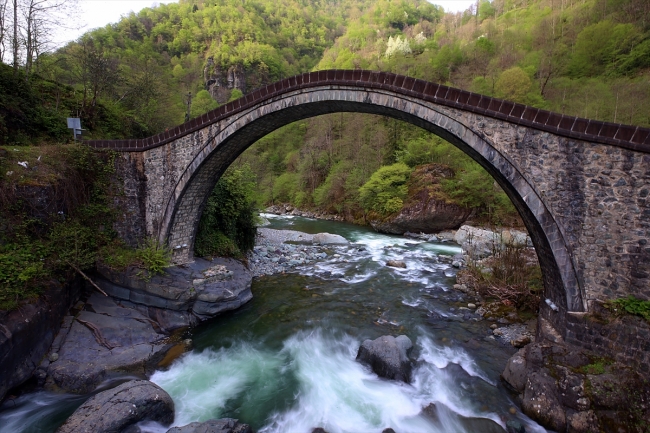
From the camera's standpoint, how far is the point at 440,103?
6.45 meters

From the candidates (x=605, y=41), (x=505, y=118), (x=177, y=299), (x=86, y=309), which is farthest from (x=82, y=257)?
(x=605, y=41)

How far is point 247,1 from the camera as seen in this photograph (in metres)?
80.9

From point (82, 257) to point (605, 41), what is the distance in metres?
40.9

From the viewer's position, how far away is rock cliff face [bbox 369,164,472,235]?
66.0ft

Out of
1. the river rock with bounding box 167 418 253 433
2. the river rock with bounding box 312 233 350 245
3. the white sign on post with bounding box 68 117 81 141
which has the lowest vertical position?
the river rock with bounding box 167 418 253 433

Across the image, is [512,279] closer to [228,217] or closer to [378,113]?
[378,113]

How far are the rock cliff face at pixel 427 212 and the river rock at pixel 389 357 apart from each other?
1438 centimetres

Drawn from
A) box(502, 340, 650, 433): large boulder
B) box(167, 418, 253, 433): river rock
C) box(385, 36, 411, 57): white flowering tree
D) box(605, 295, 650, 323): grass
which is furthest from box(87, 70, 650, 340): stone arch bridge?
box(385, 36, 411, 57): white flowering tree

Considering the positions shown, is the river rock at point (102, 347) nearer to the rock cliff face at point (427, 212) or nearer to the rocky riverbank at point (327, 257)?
the rocky riverbank at point (327, 257)

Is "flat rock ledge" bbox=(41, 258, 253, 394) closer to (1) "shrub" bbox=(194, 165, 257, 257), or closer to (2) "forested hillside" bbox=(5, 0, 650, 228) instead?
(1) "shrub" bbox=(194, 165, 257, 257)

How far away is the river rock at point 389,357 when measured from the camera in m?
6.15

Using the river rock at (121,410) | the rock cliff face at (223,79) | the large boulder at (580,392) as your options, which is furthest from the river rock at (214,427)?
the rock cliff face at (223,79)

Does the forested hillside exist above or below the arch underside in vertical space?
above

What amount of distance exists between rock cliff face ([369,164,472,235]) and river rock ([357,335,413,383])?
14385mm
